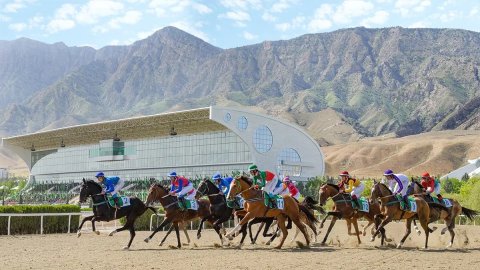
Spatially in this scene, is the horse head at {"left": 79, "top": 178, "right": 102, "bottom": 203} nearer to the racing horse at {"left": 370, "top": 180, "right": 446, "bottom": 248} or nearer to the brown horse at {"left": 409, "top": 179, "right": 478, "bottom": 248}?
the racing horse at {"left": 370, "top": 180, "right": 446, "bottom": 248}

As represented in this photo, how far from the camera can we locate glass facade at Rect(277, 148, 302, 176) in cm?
6222

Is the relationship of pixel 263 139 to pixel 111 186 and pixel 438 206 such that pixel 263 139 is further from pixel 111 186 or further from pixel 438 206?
pixel 111 186

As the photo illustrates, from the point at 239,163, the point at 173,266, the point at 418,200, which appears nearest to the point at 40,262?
the point at 173,266

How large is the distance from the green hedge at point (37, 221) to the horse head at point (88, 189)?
21.0ft

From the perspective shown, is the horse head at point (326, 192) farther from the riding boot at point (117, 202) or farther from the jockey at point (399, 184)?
the riding boot at point (117, 202)

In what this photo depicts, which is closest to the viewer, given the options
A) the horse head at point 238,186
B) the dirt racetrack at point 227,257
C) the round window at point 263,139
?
the dirt racetrack at point 227,257

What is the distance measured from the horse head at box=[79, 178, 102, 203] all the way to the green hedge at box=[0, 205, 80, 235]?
21.0 feet

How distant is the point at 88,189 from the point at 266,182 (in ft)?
15.6

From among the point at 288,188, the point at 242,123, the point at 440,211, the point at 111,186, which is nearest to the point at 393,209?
the point at 440,211

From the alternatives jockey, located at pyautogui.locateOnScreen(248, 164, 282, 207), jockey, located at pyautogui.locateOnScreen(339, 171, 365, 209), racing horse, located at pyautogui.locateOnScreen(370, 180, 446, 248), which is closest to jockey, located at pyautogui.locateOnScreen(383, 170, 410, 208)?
racing horse, located at pyautogui.locateOnScreen(370, 180, 446, 248)

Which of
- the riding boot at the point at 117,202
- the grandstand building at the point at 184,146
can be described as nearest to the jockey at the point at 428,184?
the riding boot at the point at 117,202

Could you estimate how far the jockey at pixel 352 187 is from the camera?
1647cm

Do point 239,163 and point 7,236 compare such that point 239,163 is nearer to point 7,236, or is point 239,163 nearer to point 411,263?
point 7,236

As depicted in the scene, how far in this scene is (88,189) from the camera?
1556 centimetres
